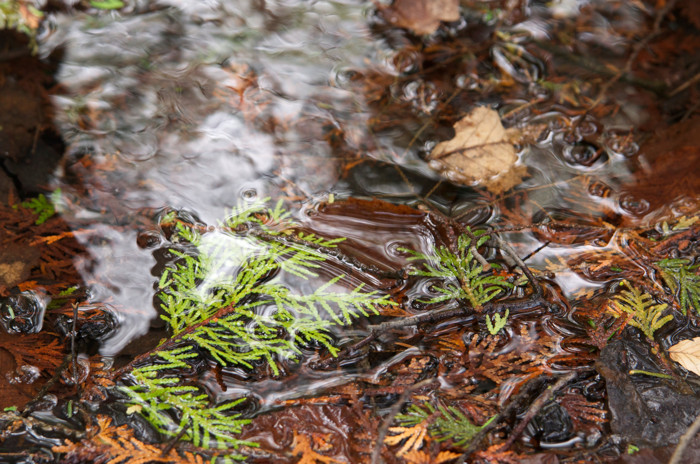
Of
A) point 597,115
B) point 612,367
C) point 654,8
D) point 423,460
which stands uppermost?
point 654,8

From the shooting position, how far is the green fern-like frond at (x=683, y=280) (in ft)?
6.70

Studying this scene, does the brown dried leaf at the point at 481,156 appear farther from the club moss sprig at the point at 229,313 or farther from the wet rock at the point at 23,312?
the wet rock at the point at 23,312

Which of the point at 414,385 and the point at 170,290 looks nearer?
the point at 414,385

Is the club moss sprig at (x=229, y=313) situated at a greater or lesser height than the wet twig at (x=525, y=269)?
lesser

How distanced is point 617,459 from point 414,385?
71 cm

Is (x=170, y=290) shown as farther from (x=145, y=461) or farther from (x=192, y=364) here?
(x=145, y=461)

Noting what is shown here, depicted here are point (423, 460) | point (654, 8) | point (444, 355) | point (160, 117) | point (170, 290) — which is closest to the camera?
point (423, 460)

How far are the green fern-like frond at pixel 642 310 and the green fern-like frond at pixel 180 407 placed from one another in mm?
1570

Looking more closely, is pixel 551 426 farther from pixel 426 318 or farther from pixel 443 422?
pixel 426 318

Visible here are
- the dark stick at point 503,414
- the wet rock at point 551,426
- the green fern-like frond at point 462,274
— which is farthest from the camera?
the green fern-like frond at point 462,274

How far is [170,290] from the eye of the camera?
6.81ft

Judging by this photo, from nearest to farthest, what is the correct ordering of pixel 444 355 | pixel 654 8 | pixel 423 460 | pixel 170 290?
pixel 423 460, pixel 444 355, pixel 170 290, pixel 654 8

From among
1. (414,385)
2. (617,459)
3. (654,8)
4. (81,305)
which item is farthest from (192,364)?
(654,8)

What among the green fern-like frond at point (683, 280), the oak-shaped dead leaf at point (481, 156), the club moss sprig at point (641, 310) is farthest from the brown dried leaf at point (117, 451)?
the green fern-like frond at point (683, 280)
